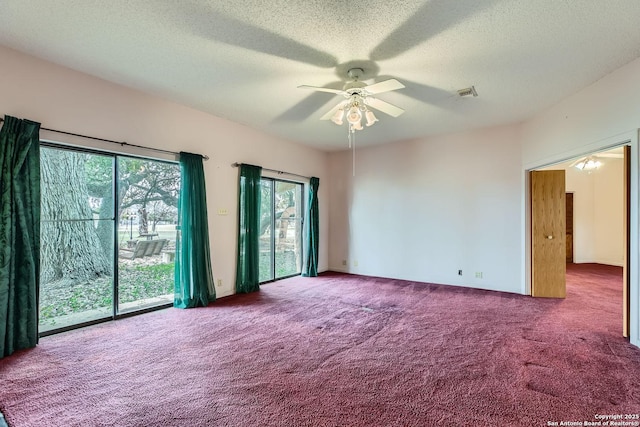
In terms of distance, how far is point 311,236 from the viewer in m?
6.68

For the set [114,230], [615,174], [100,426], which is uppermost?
[615,174]

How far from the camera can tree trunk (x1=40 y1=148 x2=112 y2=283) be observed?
3.28 meters

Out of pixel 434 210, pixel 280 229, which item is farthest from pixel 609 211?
pixel 280 229

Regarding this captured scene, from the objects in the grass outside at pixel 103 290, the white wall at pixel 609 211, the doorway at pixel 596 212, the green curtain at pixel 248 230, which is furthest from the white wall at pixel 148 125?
the white wall at pixel 609 211

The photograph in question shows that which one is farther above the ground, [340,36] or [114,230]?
[340,36]

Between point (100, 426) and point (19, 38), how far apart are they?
128 inches

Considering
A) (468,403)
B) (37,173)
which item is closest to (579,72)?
(468,403)

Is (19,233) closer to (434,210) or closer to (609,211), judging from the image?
(434,210)

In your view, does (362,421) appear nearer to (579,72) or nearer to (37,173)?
(37,173)

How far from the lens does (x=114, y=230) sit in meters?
3.74

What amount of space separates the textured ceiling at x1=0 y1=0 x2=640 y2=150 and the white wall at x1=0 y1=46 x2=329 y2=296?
18 centimetres

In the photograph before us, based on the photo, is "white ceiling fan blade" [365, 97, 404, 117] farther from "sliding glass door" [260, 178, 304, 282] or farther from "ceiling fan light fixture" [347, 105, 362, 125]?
"sliding glass door" [260, 178, 304, 282]

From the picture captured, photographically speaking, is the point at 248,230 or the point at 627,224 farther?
the point at 248,230

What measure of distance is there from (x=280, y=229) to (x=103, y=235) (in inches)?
124
